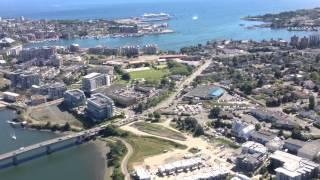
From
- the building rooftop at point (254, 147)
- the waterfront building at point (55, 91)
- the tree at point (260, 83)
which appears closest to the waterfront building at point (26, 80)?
the waterfront building at point (55, 91)

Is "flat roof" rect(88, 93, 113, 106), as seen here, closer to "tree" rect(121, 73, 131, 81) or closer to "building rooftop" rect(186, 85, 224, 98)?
"building rooftop" rect(186, 85, 224, 98)

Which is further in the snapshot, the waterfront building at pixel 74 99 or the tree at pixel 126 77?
the tree at pixel 126 77

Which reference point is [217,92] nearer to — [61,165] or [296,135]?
[296,135]

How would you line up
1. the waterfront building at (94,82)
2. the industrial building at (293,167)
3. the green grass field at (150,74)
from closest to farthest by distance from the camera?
the industrial building at (293,167), the waterfront building at (94,82), the green grass field at (150,74)

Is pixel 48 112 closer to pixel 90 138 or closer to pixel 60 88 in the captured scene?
pixel 60 88

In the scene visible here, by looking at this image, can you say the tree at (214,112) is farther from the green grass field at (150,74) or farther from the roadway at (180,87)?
the green grass field at (150,74)

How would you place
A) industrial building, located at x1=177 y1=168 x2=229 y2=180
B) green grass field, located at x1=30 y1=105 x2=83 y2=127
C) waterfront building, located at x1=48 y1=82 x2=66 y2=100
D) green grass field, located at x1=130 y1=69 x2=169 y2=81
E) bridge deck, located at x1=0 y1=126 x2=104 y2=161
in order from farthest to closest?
green grass field, located at x1=130 y1=69 x2=169 y2=81
waterfront building, located at x1=48 y1=82 x2=66 y2=100
green grass field, located at x1=30 y1=105 x2=83 y2=127
bridge deck, located at x1=0 y1=126 x2=104 y2=161
industrial building, located at x1=177 y1=168 x2=229 y2=180

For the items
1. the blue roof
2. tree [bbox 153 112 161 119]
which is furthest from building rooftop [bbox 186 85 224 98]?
tree [bbox 153 112 161 119]
